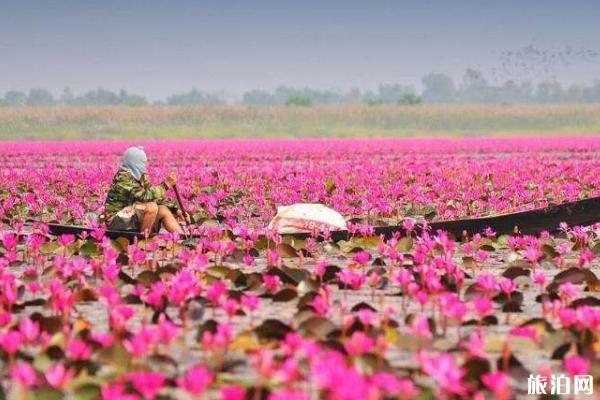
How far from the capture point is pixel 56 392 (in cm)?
391

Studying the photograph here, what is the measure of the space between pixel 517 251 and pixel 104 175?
12.9m

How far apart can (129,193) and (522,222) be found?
12.9ft

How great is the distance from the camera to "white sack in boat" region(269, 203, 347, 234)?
1048cm

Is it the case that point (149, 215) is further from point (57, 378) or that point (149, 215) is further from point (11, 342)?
point (57, 378)

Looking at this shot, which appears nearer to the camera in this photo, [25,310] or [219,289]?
[219,289]

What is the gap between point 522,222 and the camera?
10.1m

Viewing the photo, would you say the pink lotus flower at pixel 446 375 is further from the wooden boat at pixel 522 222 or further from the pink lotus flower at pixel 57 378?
the wooden boat at pixel 522 222

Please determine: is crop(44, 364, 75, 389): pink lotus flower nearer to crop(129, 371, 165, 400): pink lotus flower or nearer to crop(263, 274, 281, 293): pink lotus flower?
crop(129, 371, 165, 400): pink lotus flower

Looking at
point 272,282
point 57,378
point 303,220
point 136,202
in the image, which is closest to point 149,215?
point 136,202

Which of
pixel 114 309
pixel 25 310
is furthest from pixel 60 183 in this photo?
pixel 114 309

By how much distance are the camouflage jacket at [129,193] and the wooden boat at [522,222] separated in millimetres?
617

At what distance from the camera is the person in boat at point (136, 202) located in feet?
33.5

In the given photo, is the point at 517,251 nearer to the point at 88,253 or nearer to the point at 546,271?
the point at 546,271

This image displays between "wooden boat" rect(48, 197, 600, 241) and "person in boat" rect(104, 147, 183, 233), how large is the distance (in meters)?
0.53
